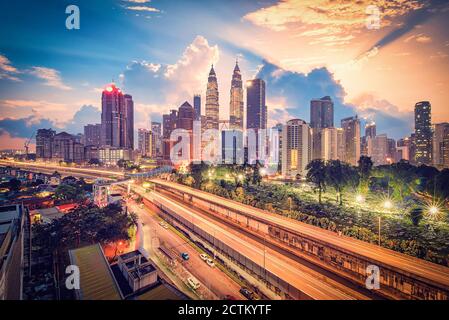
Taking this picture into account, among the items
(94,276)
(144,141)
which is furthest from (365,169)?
(144,141)

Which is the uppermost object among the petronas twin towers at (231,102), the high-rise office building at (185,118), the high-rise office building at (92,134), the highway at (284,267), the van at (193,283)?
the petronas twin towers at (231,102)

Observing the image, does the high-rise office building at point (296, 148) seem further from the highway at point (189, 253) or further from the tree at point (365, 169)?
the highway at point (189, 253)

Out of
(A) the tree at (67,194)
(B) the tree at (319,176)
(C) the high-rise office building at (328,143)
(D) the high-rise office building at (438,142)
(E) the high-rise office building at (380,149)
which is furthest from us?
(E) the high-rise office building at (380,149)

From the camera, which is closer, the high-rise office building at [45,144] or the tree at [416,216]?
the tree at [416,216]

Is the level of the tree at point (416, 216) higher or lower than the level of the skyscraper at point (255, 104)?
lower

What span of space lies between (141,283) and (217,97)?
269 ft

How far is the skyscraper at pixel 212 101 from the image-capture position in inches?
3155

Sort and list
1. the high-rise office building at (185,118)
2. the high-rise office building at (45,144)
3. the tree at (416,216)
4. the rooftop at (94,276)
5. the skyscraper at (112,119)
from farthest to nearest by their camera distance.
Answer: the high-rise office building at (185,118)
the skyscraper at (112,119)
the high-rise office building at (45,144)
the tree at (416,216)
the rooftop at (94,276)

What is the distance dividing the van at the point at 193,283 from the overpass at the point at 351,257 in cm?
429

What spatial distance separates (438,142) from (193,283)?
43750 millimetres

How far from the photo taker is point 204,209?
50.1 ft

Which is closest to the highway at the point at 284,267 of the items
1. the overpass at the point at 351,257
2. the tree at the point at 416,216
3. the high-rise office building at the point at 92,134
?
the overpass at the point at 351,257
